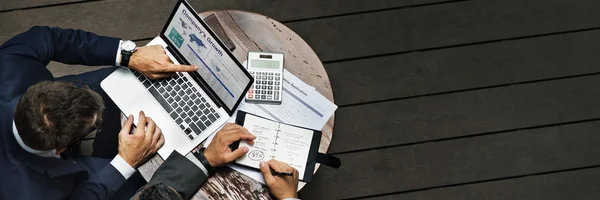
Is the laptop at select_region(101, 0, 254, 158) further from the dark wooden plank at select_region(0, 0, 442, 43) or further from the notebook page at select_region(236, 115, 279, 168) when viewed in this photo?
the dark wooden plank at select_region(0, 0, 442, 43)

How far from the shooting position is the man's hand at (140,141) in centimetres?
170

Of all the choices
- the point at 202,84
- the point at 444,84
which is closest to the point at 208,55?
the point at 202,84

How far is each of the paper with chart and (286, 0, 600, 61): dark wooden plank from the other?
80 centimetres

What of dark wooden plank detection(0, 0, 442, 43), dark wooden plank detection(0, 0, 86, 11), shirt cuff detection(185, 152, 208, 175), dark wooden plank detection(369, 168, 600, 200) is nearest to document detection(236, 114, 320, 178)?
shirt cuff detection(185, 152, 208, 175)

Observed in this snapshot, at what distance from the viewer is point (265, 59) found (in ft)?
6.01

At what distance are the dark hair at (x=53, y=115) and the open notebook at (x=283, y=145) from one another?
0.45m

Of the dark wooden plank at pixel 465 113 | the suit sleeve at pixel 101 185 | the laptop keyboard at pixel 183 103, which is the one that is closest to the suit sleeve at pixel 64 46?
the laptop keyboard at pixel 183 103

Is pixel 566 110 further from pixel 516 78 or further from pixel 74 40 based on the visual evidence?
pixel 74 40

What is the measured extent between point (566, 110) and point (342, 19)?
106cm

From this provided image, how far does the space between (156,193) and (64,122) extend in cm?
31

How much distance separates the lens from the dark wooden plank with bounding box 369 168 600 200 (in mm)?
2402

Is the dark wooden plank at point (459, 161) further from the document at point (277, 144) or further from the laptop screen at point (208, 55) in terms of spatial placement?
the laptop screen at point (208, 55)

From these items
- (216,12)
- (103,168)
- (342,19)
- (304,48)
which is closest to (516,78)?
(342,19)

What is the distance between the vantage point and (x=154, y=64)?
176 centimetres
